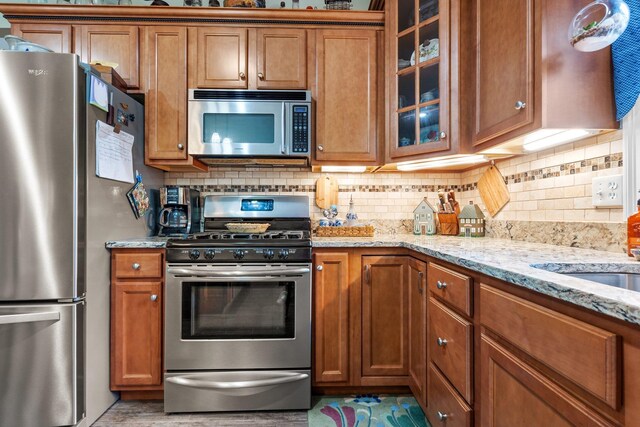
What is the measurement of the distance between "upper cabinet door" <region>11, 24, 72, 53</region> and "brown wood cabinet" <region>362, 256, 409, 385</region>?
90.7 inches

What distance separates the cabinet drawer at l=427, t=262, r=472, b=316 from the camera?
117cm

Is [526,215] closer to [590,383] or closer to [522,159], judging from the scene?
[522,159]

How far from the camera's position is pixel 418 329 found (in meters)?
1.75

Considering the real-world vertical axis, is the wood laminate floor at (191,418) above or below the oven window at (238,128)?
below

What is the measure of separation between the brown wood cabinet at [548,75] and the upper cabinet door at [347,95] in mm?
868

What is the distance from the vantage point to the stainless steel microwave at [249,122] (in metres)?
2.09

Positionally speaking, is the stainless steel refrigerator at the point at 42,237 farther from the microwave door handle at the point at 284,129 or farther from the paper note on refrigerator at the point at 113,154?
the microwave door handle at the point at 284,129

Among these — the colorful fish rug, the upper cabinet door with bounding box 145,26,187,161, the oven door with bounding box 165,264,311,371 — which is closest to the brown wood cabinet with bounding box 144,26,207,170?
the upper cabinet door with bounding box 145,26,187,161

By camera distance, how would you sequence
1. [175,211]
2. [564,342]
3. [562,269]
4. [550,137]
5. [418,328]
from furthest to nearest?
[175,211] < [418,328] < [550,137] < [562,269] < [564,342]

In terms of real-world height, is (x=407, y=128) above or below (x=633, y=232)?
above

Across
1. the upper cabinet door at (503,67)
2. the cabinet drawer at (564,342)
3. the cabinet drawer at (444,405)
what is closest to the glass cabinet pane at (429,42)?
the upper cabinet door at (503,67)

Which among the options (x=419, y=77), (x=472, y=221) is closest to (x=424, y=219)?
(x=472, y=221)

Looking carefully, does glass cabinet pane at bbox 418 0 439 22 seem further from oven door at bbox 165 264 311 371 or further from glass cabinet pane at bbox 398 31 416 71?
oven door at bbox 165 264 311 371

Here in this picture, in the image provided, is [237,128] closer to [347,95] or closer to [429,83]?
[347,95]
